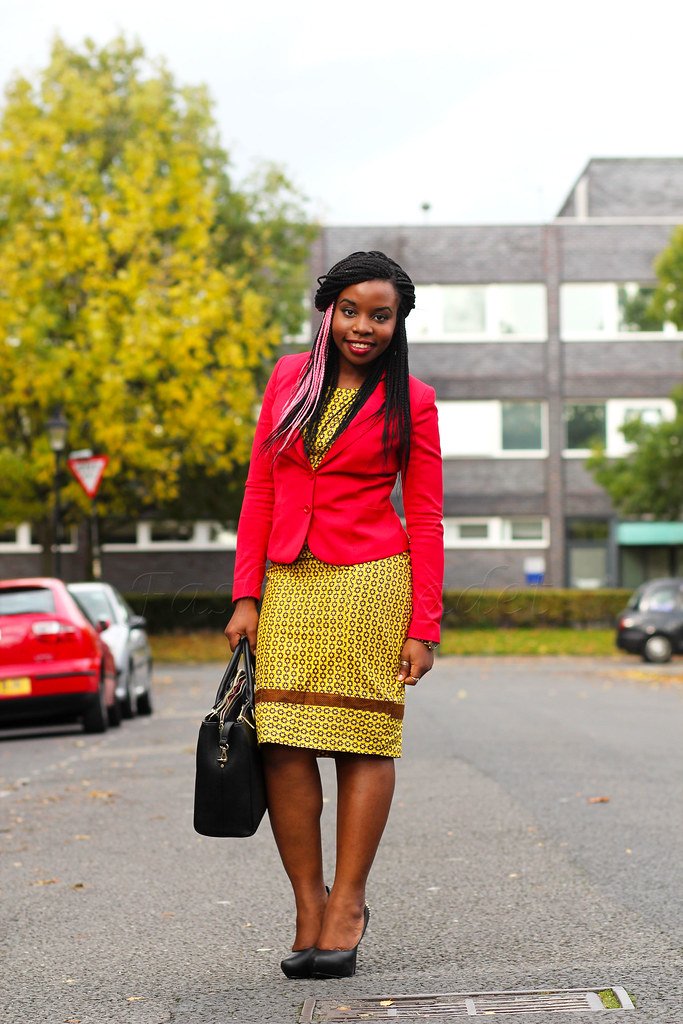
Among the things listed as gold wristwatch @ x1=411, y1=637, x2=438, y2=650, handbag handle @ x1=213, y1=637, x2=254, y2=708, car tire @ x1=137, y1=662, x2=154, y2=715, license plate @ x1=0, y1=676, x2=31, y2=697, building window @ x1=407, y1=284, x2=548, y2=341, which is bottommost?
car tire @ x1=137, y1=662, x2=154, y2=715

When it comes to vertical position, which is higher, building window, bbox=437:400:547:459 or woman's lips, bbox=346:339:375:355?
building window, bbox=437:400:547:459

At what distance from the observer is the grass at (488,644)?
3250cm

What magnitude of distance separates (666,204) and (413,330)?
471 inches

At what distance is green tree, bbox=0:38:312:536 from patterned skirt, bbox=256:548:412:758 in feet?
74.0

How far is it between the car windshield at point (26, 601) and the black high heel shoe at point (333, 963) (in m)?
10.2

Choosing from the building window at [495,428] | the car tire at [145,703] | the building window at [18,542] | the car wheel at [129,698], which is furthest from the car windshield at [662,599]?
the building window at [18,542]

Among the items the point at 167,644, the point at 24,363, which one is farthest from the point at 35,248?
the point at 167,644

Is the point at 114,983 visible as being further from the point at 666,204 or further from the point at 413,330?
the point at 666,204

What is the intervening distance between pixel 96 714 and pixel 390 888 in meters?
8.90

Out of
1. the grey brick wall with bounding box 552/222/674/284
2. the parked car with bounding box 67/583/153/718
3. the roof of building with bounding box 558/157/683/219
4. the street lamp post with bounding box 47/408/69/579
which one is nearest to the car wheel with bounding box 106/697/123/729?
the parked car with bounding box 67/583/153/718

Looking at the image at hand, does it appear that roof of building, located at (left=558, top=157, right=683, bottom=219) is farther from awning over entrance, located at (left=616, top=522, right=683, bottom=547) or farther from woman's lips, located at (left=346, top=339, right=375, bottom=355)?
woman's lips, located at (left=346, top=339, right=375, bottom=355)

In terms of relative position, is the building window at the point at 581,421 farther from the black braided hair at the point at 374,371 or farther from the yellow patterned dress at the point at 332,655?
the yellow patterned dress at the point at 332,655

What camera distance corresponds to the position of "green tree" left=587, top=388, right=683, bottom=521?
3628 cm

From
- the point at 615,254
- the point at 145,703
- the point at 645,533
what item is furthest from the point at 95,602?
the point at 615,254
